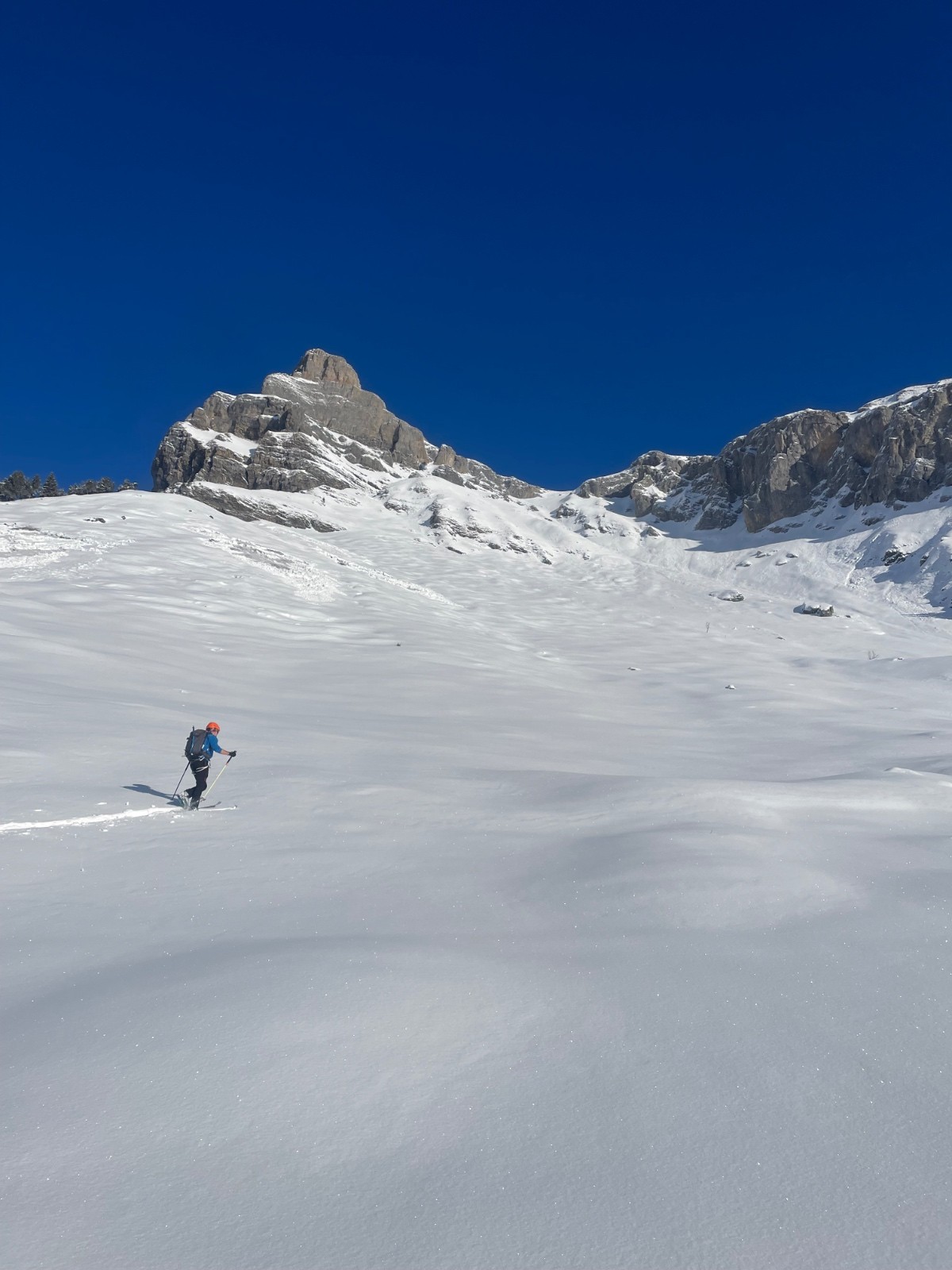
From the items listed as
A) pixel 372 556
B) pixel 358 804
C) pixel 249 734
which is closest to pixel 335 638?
pixel 249 734

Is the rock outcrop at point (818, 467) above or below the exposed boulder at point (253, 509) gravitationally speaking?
above

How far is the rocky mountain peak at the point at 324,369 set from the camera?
130m

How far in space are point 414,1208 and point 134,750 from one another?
9.36m

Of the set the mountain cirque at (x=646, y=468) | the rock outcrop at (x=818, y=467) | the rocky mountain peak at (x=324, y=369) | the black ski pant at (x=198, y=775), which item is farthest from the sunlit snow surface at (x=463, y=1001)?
the rocky mountain peak at (x=324, y=369)

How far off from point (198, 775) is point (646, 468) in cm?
13084

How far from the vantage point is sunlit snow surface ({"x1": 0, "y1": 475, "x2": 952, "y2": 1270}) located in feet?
8.33

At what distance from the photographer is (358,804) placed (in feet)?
28.5

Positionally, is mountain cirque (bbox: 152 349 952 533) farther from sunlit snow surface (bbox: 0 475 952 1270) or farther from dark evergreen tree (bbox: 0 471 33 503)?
sunlit snow surface (bbox: 0 475 952 1270)

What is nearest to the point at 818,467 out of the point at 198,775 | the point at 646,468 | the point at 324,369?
the point at 646,468

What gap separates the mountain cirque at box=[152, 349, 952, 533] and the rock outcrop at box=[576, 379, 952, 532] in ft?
0.55

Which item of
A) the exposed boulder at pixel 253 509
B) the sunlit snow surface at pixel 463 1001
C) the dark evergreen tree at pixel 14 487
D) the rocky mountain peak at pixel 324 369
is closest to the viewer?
the sunlit snow surface at pixel 463 1001

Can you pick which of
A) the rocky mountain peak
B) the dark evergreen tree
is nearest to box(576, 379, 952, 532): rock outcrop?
the rocky mountain peak

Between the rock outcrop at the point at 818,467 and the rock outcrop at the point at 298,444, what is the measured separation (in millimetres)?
38772

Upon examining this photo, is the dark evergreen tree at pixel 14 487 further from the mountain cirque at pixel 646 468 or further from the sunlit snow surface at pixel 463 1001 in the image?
the sunlit snow surface at pixel 463 1001
